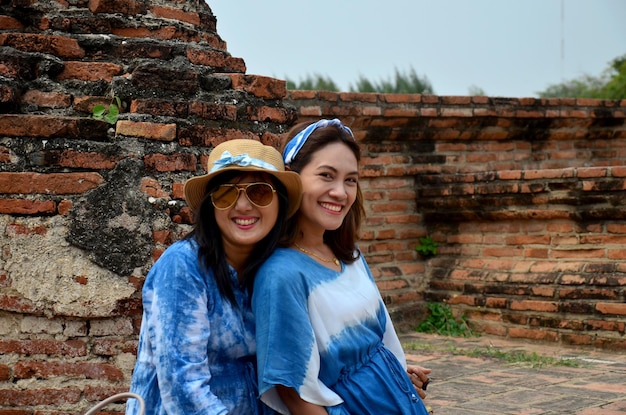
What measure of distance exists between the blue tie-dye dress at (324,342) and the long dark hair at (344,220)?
0.07 metres

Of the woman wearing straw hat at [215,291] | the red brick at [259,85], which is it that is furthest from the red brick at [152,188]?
the woman wearing straw hat at [215,291]

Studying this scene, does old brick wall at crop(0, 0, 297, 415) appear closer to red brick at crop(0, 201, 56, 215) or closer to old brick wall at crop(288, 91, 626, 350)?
red brick at crop(0, 201, 56, 215)

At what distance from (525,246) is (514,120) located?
154cm

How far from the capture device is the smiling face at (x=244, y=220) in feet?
8.26

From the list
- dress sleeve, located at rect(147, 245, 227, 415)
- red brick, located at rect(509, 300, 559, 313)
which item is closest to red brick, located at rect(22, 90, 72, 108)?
dress sleeve, located at rect(147, 245, 227, 415)

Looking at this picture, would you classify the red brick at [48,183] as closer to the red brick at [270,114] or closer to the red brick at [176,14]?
the red brick at [270,114]

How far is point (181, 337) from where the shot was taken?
232 cm

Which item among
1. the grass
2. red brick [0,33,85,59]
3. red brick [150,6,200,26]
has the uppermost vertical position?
red brick [150,6,200,26]

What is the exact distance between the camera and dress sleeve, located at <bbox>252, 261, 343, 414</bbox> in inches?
92.6

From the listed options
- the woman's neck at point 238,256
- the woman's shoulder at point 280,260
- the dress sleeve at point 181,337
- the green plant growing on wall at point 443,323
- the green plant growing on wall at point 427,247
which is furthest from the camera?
the green plant growing on wall at point 427,247

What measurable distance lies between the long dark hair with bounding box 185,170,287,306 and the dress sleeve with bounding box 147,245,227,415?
0.07 meters

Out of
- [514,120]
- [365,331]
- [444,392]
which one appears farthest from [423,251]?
[365,331]

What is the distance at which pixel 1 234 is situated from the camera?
11.3ft

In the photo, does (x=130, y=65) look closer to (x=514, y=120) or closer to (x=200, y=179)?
(x=200, y=179)
